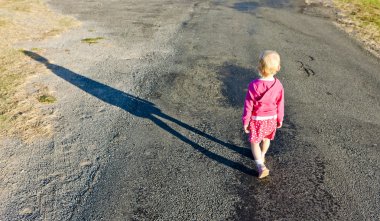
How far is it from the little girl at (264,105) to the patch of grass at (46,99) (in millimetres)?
3429

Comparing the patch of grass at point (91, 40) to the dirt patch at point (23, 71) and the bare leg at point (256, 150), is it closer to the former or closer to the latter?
the dirt patch at point (23, 71)

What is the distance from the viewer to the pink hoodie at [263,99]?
13.6 feet

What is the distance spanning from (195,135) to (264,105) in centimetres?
140

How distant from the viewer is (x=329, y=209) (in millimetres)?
3953

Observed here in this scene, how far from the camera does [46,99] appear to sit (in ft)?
20.4

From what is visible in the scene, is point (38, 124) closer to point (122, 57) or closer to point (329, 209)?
point (122, 57)

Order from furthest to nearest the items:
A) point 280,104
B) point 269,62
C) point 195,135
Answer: point 195,135, point 280,104, point 269,62

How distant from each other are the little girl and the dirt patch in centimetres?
282

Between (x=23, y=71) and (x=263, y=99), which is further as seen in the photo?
(x=23, y=71)

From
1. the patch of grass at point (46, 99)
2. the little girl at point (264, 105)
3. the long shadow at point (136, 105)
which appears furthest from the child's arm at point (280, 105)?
the patch of grass at point (46, 99)

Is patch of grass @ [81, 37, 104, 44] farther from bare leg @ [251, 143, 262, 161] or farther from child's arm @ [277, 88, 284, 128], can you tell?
child's arm @ [277, 88, 284, 128]

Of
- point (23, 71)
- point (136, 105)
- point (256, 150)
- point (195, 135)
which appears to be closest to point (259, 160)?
point (256, 150)

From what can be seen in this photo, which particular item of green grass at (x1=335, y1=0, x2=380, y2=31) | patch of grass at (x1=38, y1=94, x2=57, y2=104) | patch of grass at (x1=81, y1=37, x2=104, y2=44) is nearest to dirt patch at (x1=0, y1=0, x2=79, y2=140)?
patch of grass at (x1=38, y1=94, x2=57, y2=104)

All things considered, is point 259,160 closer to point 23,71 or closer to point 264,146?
point 264,146
